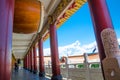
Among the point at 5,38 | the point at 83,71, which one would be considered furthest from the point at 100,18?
the point at 83,71

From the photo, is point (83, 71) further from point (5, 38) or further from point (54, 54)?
point (5, 38)

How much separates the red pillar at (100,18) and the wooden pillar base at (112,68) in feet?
3.68

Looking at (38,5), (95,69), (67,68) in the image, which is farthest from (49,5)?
(38,5)

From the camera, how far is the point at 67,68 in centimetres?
559

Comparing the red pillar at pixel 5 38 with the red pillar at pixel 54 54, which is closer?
the red pillar at pixel 5 38

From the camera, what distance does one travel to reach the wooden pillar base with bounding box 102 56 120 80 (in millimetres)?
1177

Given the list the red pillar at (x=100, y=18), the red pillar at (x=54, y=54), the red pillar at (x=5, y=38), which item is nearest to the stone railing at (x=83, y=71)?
the red pillar at (x=54, y=54)

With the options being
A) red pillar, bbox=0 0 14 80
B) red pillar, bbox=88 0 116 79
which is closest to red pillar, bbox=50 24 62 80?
red pillar, bbox=88 0 116 79

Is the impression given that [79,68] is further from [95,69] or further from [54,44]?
[54,44]

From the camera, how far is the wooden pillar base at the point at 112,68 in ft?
3.86

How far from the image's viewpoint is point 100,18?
2.50 m

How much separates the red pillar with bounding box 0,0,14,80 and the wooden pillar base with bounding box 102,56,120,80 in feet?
2.84

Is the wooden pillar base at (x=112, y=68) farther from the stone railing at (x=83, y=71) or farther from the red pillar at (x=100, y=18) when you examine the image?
the stone railing at (x=83, y=71)

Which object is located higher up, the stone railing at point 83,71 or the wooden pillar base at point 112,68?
the wooden pillar base at point 112,68
